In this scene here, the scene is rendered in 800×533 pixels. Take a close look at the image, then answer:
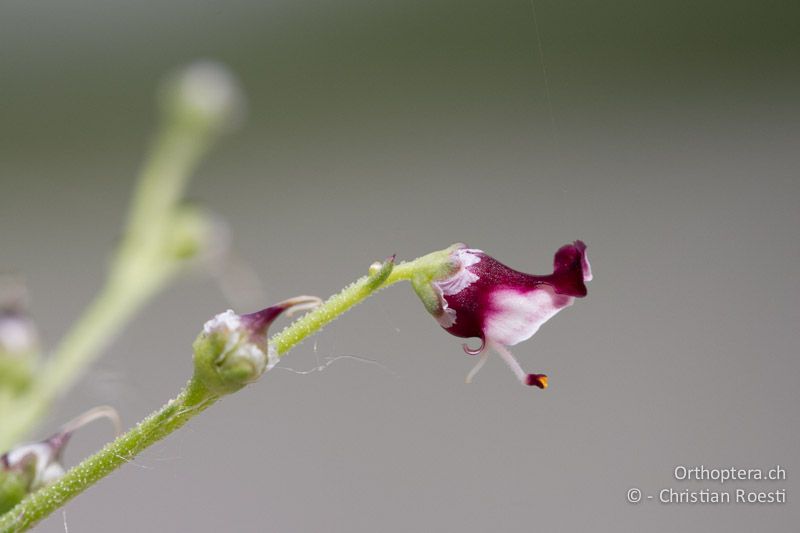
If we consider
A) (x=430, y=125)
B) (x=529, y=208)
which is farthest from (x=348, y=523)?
(x=430, y=125)

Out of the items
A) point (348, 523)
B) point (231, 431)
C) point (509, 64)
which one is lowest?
point (348, 523)

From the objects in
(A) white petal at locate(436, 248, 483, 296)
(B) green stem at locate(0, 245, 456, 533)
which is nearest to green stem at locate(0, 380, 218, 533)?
(B) green stem at locate(0, 245, 456, 533)

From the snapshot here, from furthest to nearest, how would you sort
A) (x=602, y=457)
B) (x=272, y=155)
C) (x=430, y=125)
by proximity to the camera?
(x=272, y=155) → (x=430, y=125) → (x=602, y=457)

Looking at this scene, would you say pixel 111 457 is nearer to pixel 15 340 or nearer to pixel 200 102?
pixel 15 340

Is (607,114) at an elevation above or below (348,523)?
above

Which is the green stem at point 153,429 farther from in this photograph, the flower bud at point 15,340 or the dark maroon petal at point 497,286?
the flower bud at point 15,340

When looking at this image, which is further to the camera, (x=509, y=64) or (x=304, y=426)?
(x=509, y=64)

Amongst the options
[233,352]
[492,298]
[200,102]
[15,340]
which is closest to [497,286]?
[492,298]

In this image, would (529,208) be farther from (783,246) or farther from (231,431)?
(231,431)
